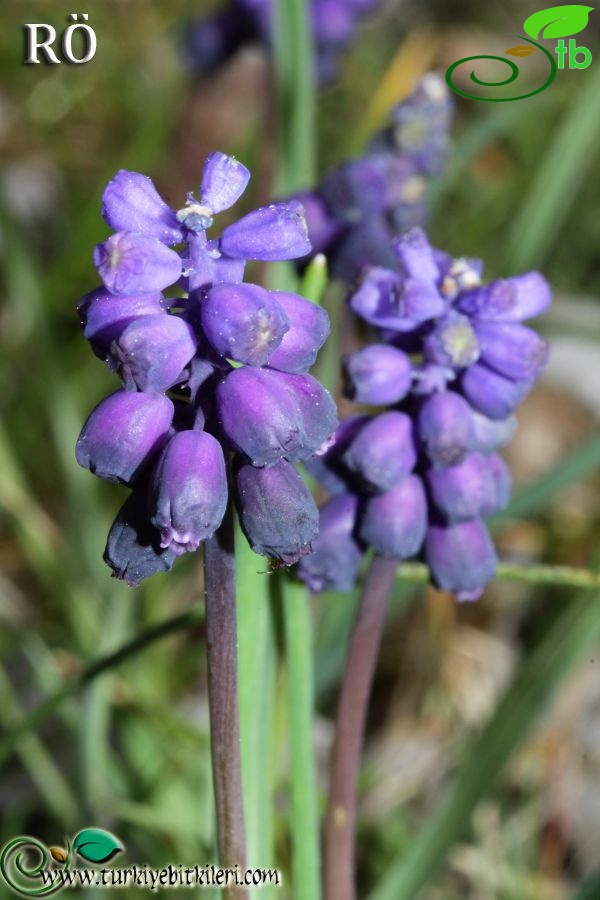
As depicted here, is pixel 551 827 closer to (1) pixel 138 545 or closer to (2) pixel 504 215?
(1) pixel 138 545

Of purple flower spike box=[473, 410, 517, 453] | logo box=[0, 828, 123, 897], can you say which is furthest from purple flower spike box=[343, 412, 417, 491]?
logo box=[0, 828, 123, 897]

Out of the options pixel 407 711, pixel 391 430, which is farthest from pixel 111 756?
pixel 391 430

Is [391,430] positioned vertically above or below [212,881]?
above

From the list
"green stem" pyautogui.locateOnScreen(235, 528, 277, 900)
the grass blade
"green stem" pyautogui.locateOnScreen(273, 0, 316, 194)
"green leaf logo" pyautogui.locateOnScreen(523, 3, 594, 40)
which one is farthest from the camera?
"green stem" pyautogui.locateOnScreen(273, 0, 316, 194)

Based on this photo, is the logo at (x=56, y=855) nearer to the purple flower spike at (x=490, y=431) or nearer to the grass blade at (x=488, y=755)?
the grass blade at (x=488, y=755)

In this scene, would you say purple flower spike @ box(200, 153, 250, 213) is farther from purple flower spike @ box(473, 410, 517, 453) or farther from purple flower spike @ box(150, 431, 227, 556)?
purple flower spike @ box(473, 410, 517, 453)

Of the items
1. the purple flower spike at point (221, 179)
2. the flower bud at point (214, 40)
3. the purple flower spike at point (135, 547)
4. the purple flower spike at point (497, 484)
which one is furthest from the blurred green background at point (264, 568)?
the purple flower spike at point (221, 179)

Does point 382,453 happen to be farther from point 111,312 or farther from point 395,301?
point 111,312
